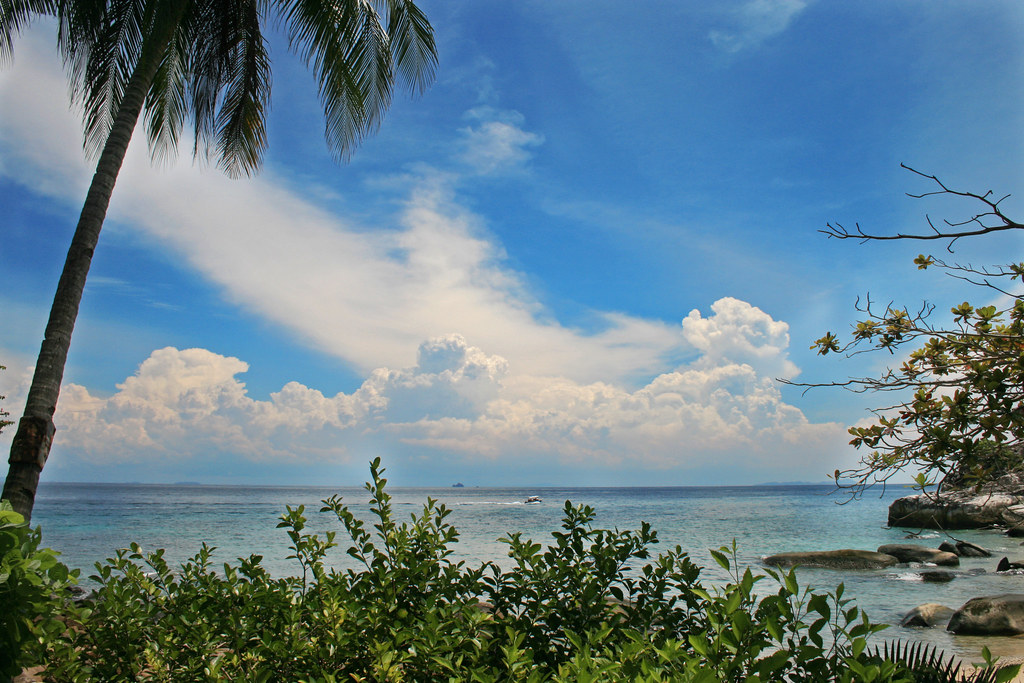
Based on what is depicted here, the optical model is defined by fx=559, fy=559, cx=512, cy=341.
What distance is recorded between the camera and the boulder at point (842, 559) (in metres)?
19.2

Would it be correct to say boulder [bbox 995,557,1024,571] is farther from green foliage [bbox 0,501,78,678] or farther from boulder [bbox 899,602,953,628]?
green foliage [bbox 0,501,78,678]

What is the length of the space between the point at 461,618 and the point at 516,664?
0.64m

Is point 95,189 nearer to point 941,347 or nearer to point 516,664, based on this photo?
point 516,664

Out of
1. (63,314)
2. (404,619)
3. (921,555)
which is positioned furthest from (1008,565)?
(63,314)

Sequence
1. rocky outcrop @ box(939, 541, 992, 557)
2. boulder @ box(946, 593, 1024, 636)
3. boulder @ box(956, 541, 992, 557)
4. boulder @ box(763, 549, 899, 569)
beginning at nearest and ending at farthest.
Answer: boulder @ box(946, 593, 1024, 636), boulder @ box(763, 549, 899, 569), rocky outcrop @ box(939, 541, 992, 557), boulder @ box(956, 541, 992, 557)

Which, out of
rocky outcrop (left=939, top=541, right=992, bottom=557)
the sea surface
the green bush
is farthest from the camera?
rocky outcrop (left=939, top=541, right=992, bottom=557)

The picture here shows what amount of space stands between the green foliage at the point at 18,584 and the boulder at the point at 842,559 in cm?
2124

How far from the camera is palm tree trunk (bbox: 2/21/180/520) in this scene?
4.73 meters

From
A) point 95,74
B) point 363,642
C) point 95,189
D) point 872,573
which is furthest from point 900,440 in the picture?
point 872,573

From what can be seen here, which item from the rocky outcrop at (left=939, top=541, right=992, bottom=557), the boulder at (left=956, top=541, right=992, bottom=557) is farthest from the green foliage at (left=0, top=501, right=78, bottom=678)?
the boulder at (left=956, top=541, right=992, bottom=557)

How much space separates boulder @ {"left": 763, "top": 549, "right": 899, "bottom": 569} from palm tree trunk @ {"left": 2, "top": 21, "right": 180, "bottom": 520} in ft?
67.8

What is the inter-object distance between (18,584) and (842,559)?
74.8ft

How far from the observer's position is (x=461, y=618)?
8.81 ft

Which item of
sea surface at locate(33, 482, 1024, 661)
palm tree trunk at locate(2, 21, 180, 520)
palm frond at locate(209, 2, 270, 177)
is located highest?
palm frond at locate(209, 2, 270, 177)
